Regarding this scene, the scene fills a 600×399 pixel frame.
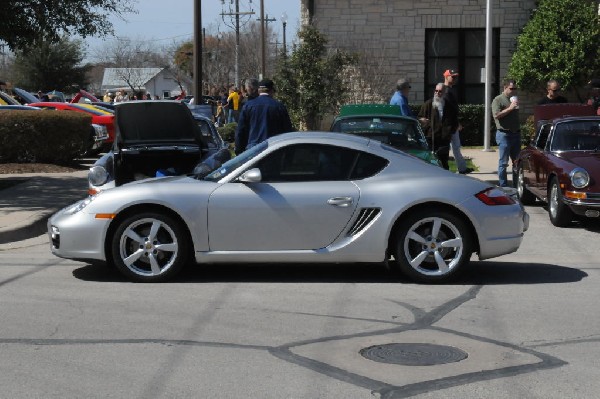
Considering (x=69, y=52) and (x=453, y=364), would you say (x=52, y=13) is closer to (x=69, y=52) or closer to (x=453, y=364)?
(x=453, y=364)

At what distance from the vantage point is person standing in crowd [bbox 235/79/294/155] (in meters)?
13.3

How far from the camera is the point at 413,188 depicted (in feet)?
29.7

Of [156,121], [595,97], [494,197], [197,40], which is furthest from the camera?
[197,40]

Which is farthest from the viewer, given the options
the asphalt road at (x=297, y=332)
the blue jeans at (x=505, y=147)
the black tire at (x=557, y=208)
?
the blue jeans at (x=505, y=147)

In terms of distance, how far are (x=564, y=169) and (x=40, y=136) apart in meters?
11.5

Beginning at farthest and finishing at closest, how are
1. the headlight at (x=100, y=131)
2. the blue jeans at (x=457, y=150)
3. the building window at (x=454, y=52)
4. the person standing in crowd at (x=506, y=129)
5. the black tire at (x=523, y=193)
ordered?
the building window at (x=454, y=52) < the headlight at (x=100, y=131) < the blue jeans at (x=457, y=150) < the person standing in crowd at (x=506, y=129) < the black tire at (x=523, y=193)

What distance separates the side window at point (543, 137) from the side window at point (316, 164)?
5882mm

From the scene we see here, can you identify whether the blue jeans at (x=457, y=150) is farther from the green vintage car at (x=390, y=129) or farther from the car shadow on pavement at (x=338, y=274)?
the car shadow on pavement at (x=338, y=274)

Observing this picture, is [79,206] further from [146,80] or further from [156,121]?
[146,80]

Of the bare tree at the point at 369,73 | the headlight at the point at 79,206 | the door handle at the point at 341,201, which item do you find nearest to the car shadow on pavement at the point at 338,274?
the headlight at the point at 79,206

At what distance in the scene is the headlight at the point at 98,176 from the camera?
495 inches

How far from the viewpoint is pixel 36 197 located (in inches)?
615

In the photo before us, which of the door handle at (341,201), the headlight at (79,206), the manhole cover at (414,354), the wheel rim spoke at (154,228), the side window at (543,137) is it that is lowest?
the manhole cover at (414,354)

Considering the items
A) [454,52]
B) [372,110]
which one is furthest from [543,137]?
[454,52]
